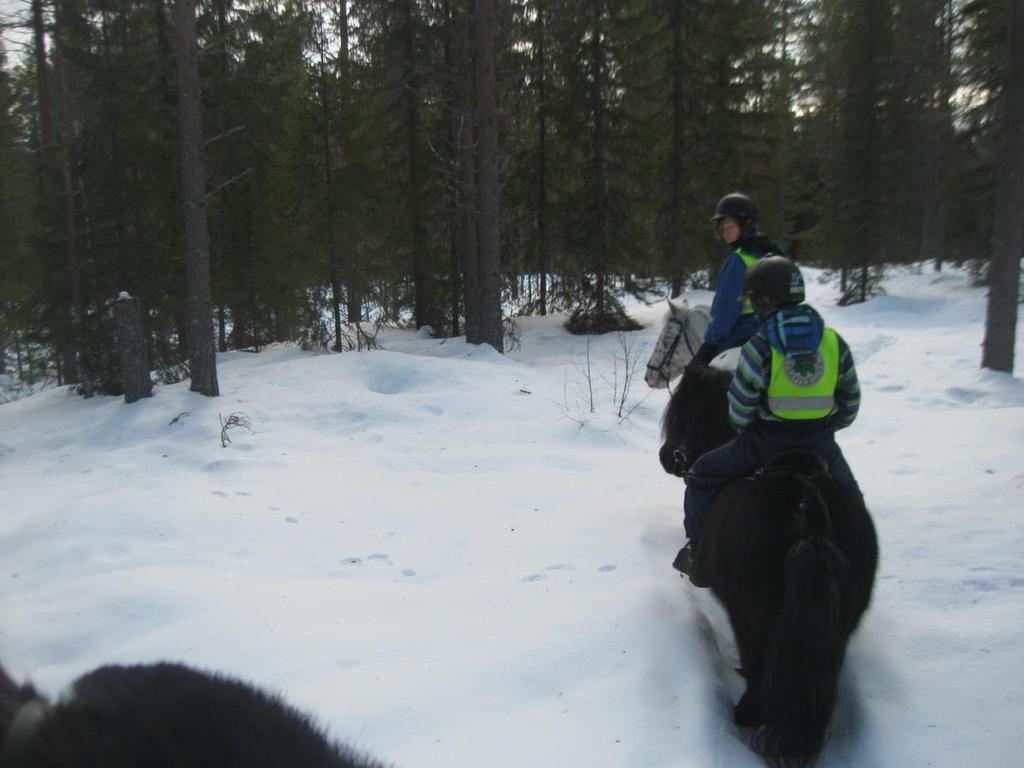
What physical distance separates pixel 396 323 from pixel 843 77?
17067mm

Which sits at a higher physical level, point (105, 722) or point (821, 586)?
point (105, 722)

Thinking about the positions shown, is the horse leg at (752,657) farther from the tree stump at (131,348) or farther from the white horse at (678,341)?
the tree stump at (131,348)

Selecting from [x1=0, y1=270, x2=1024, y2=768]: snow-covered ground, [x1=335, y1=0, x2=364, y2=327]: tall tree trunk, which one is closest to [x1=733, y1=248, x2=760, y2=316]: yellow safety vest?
[x1=0, y1=270, x2=1024, y2=768]: snow-covered ground

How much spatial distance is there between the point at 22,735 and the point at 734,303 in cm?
425

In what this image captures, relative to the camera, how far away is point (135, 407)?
9.30m

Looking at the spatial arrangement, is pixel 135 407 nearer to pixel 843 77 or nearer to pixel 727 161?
pixel 727 161

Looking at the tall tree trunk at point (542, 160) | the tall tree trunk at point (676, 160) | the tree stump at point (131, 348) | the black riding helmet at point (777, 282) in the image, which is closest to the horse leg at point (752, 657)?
the black riding helmet at point (777, 282)

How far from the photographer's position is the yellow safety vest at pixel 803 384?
3332mm

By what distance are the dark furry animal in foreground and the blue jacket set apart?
12.5ft

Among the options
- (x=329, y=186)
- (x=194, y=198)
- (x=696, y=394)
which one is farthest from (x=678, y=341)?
(x=329, y=186)

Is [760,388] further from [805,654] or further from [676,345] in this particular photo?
[676,345]

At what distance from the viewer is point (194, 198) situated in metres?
9.42

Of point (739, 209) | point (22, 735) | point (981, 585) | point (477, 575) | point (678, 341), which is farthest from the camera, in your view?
point (678, 341)

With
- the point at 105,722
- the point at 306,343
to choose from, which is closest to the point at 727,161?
the point at 306,343
